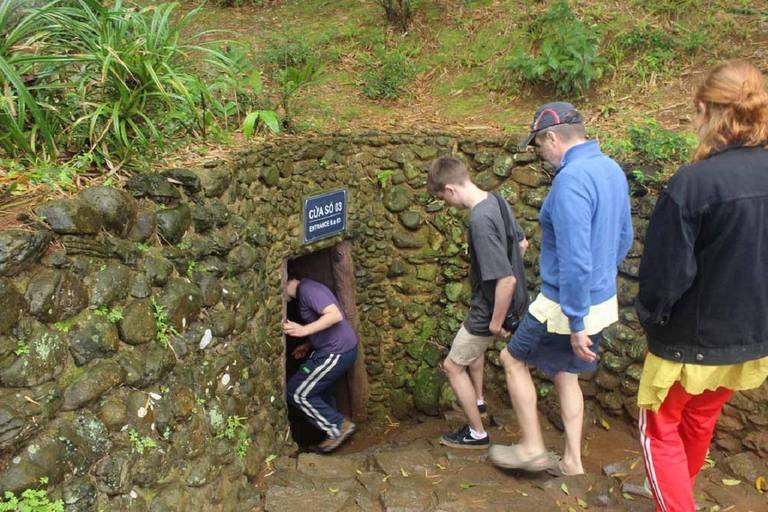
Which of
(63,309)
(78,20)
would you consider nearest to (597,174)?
(63,309)

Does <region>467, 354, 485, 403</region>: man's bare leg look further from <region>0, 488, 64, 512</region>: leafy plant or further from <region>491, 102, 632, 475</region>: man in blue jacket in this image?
<region>0, 488, 64, 512</region>: leafy plant

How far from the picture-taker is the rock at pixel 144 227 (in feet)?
10.9

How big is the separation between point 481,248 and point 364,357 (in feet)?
9.88

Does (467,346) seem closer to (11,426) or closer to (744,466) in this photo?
(744,466)

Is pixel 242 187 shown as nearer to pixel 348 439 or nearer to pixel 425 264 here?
pixel 425 264

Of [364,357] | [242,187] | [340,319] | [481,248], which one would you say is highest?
[242,187]

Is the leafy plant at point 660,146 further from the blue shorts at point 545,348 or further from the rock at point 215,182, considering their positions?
the rock at point 215,182

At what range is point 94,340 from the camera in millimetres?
2887

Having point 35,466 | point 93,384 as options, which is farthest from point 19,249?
point 35,466

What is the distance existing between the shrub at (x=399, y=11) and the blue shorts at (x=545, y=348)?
5034mm

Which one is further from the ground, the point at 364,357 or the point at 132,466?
the point at 132,466

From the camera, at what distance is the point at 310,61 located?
651 cm

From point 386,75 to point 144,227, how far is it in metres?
3.84

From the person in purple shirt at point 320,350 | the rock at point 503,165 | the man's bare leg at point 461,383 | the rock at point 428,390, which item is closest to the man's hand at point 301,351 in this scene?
the person in purple shirt at point 320,350
